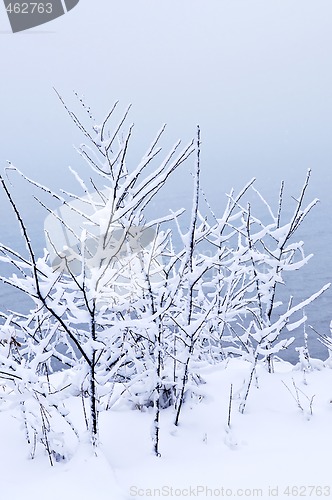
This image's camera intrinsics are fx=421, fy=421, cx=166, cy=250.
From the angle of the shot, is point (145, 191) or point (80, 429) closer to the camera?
point (145, 191)

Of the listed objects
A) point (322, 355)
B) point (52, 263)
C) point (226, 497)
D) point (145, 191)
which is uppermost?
point (145, 191)

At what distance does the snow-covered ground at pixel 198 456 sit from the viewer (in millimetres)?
1873

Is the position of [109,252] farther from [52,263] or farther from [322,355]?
[322,355]

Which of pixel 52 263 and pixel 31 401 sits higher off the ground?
pixel 52 263

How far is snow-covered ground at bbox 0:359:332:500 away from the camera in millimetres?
1873

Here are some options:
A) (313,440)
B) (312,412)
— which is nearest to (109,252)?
(313,440)

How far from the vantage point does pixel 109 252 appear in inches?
71.4

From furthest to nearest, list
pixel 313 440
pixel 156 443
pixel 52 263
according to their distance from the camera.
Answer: pixel 52 263 → pixel 313 440 → pixel 156 443

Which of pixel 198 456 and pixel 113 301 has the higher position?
pixel 113 301

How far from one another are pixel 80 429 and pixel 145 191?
1528 mm

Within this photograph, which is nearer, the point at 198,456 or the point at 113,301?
the point at 198,456

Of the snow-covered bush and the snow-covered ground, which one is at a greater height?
the snow-covered bush

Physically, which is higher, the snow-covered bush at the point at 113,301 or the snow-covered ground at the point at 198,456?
the snow-covered bush at the point at 113,301

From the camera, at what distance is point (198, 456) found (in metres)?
2.19
